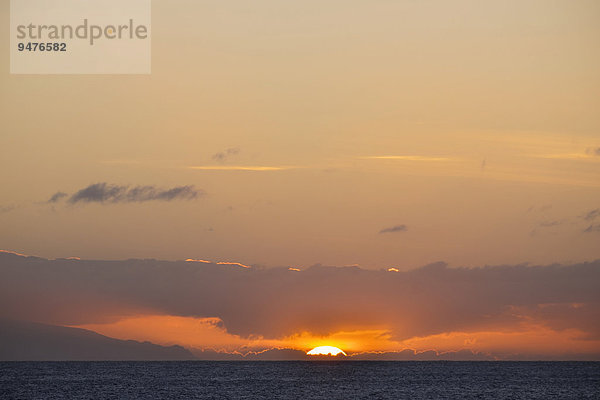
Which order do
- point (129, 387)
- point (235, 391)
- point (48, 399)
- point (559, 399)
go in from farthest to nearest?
point (129, 387) → point (235, 391) → point (559, 399) → point (48, 399)

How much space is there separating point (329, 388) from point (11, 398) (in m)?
68.2

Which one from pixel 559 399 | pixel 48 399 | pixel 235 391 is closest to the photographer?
pixel 48 399

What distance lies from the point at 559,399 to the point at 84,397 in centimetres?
9244

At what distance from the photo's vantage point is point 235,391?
181375 mm

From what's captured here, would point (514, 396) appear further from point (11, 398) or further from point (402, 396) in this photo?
point (11, 398)

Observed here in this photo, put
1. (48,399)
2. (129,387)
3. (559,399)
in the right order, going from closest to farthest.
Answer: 1. (48,399)
2. (559,399)
3. (129,387)

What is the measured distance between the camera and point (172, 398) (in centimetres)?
16212

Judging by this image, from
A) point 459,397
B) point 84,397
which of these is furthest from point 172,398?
point 459,397

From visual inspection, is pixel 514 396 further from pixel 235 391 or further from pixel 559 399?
pixel 235 391

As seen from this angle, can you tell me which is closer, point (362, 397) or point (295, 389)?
point (362, 397)

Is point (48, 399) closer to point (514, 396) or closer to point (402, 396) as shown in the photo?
point (402, 396)

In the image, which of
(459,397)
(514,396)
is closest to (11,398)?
(459,397)

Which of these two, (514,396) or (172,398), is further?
(514,396)

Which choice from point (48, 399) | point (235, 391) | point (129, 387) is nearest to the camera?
point (48, 399)
